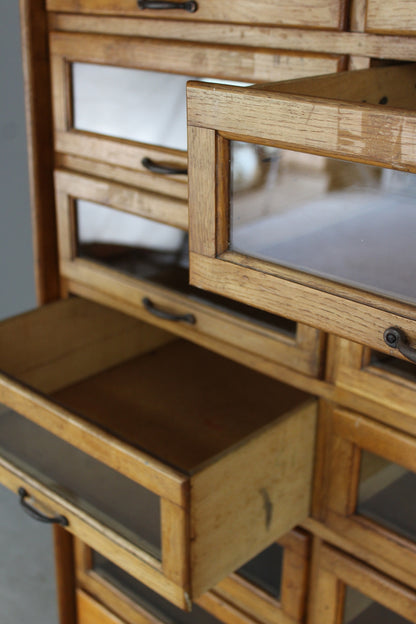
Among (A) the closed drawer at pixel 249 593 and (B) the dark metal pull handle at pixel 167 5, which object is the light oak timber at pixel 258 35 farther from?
(A) the closed drawer at pixel 249 593

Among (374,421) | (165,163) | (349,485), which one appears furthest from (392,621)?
(165,163)

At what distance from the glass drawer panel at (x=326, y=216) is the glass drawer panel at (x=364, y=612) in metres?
0.62

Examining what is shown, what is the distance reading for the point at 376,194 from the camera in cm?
70

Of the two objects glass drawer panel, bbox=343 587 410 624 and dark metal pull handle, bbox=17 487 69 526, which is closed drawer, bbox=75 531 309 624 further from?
dark metal pull handle, bbox=17 487 69 526

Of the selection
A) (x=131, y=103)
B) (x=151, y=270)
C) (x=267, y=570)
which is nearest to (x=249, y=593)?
(x=267, y=570)

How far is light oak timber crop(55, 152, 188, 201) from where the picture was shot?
44.9 inches

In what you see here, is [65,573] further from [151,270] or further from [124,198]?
[124,198]

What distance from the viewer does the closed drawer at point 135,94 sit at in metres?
1.03

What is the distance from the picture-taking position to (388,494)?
106 cm

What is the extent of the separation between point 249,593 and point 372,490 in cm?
33

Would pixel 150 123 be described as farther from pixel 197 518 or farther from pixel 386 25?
pixel 197 518

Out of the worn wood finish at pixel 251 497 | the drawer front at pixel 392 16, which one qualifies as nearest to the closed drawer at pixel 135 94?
the drawer front at pixel 392 16

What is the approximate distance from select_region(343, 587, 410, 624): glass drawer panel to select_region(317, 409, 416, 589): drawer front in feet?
0.26

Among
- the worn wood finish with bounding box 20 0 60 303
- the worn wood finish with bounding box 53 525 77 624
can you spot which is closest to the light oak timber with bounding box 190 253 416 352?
the worn wood finish with bounding box 20 0 60 303
